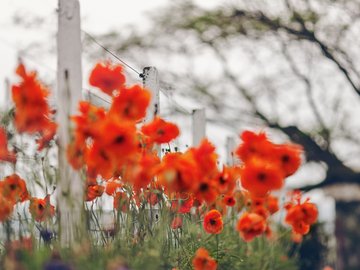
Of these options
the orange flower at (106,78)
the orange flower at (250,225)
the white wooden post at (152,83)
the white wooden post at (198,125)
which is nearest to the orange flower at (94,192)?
the orange flower at (250,225)

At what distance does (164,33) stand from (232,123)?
4.15 ft

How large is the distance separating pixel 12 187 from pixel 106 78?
0.52 meters

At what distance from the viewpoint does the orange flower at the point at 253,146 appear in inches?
76.2

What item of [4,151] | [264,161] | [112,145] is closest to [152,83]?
[4,151]

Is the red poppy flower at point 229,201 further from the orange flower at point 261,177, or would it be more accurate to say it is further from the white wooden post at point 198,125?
the white wooden post at point 198,125

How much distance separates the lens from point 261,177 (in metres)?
1.98

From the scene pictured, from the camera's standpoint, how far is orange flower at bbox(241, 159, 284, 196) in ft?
6.42

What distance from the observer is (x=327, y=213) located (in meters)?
8.46

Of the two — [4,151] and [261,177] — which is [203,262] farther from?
[4,151]

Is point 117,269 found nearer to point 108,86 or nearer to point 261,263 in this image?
point 108,86

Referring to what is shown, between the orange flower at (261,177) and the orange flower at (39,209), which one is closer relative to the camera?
the orange flower at (261,177)

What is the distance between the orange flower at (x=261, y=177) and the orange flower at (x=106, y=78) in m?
0.42

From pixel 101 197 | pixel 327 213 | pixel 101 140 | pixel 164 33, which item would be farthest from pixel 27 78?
pixel 327 213

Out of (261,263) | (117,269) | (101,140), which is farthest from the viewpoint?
(261,263)
